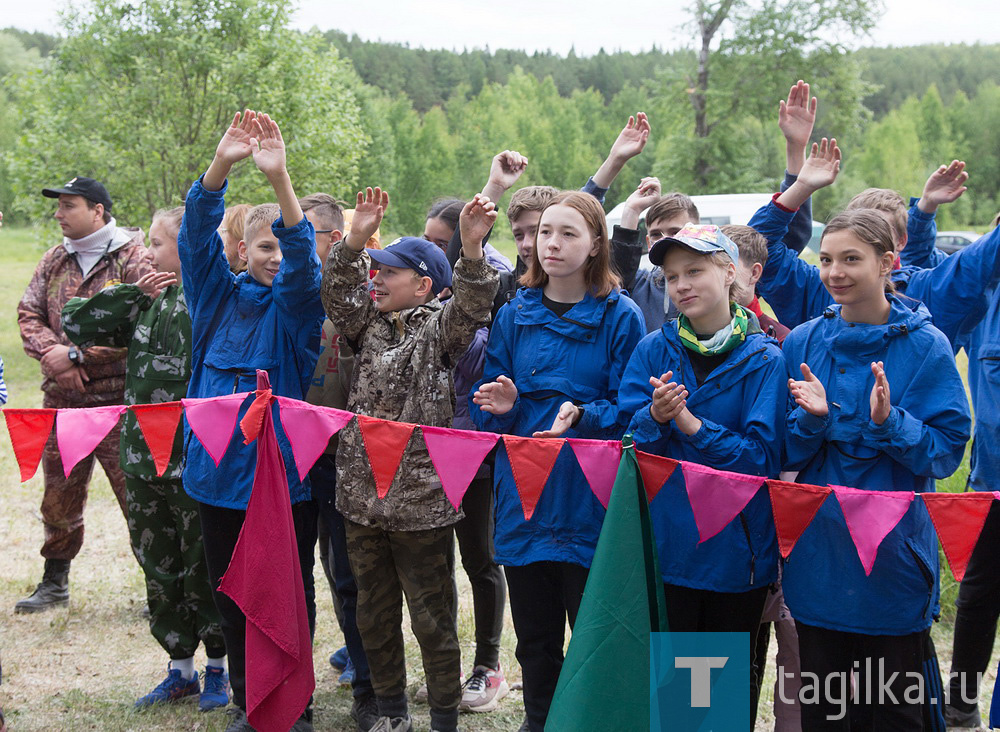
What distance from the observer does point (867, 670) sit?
2.91 meters

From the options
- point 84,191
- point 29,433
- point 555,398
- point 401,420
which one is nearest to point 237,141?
point 401,420

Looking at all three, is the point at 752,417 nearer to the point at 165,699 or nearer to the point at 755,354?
the point at 755,354

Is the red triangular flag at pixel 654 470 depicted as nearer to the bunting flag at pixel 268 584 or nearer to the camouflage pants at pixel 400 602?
the camouflage pants at pixel 400 602

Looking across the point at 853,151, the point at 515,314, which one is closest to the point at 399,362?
the point at 515,314

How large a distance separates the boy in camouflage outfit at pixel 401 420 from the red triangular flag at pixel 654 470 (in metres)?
0.84

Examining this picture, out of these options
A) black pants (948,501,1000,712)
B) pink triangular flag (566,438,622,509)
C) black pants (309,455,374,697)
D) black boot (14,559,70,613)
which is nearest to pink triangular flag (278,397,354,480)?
black pants (309,455,374,697)

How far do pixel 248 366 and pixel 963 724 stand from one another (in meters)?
3.52

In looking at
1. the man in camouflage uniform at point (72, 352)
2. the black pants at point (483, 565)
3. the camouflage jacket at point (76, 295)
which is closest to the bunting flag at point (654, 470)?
the black pants at point (483, 565)

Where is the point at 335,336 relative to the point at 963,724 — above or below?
above

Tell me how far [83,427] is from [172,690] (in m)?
1.41

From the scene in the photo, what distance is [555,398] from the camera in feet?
11.2

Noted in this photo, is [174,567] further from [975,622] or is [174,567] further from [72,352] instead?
[975,622]

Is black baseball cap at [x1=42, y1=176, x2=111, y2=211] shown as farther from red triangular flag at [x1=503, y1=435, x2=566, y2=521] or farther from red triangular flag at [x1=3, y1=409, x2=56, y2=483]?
red triangular flag at [x1=503, y1=435, x2=566, y2=521]

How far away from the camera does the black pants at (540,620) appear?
3.37 meters
